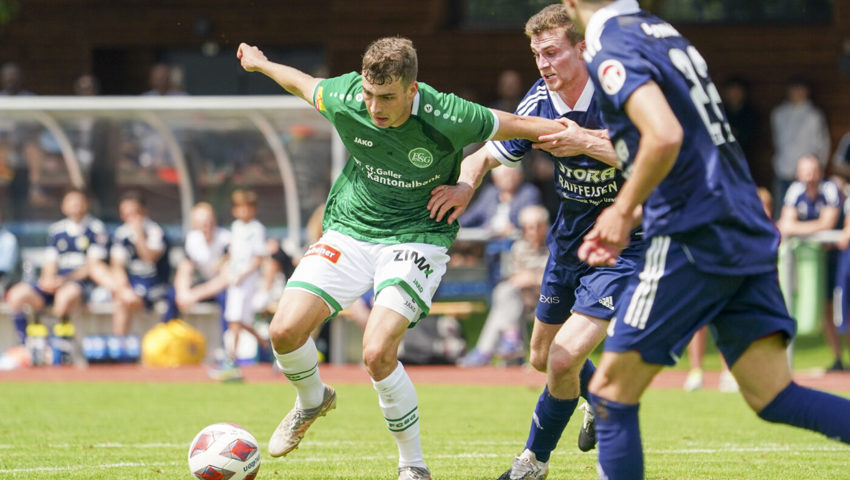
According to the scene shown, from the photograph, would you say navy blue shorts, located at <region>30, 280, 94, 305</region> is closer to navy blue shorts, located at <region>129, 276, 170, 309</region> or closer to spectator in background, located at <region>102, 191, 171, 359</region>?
spectator in background, located at <region>102, 191, 171, 359</region>

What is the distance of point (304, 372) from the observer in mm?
6285

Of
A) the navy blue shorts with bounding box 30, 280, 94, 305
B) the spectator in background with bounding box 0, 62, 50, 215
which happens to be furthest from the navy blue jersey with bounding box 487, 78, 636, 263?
the spectator in background with bounding box 0, 62, 50, 215

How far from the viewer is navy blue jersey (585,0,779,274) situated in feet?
14.4

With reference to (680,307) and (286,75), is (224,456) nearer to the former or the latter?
(286,75)

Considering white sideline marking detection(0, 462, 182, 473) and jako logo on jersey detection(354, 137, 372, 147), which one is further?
white sideline marking detection(0, 462, 182, 473)

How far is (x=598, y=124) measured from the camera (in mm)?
6043

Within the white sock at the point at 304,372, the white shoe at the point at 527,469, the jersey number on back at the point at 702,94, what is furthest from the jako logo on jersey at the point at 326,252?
the jersey number on back at the point at 702,94

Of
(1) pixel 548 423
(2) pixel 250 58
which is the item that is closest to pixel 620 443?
(1) pixel 548 423

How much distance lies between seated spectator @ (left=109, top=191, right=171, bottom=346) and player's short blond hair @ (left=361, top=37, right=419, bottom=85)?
28.9ft

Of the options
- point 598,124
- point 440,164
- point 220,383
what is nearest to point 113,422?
point 220,383

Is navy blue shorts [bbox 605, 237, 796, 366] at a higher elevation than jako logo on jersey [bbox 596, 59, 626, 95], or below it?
below

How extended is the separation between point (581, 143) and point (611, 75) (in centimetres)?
136

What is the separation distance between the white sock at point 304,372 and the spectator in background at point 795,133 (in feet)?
33.7

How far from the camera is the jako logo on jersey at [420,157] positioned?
6.04m
